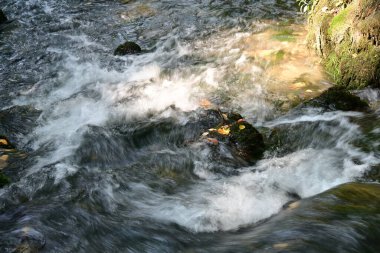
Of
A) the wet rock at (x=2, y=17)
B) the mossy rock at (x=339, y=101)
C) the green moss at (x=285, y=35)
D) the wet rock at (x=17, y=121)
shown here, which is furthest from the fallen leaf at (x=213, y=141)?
the wet rock at (x=2, y=17)

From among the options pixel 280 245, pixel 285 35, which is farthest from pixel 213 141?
pixel 285 35

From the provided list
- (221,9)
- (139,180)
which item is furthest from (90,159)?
(221,9)

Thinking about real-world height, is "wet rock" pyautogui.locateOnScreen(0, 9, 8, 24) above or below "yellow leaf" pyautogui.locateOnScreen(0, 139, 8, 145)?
above

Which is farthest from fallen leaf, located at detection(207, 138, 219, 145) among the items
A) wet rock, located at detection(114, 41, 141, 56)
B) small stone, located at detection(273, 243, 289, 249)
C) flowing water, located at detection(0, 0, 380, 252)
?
wet rock, located at detection(114, 41, 141, 56)

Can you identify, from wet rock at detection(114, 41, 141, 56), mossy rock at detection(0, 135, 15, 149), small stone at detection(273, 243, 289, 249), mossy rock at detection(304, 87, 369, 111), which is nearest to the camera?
small stone at detection(273, 243, 289, 249)

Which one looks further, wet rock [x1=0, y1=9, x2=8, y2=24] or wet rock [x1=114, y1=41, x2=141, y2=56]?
wet rock [x1=0, y1=9, x2=8, y2=24]

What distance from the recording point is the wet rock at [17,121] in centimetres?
657

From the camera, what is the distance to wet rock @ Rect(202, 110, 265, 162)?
5.20 meters

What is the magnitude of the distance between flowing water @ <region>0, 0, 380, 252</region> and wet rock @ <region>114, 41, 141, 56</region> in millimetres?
219

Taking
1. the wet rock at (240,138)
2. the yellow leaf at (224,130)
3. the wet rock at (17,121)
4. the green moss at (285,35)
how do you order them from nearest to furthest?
the wet rock at (240,138)
the yellow leaf at (224,130)
the wet rock at (17,121)
the green moss at (285,35)

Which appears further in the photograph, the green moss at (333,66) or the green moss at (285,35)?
the green moss at (285,35)

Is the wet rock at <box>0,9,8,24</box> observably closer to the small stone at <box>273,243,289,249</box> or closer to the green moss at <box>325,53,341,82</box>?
the green moss at <box>325,53,341,82</box>

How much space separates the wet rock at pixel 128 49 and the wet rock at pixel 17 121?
264 centimetres

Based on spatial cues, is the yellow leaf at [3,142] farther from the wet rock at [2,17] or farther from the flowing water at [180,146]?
the wet rock at [2,17]
